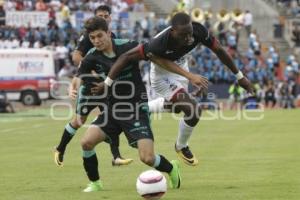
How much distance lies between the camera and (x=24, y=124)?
98.2 ft

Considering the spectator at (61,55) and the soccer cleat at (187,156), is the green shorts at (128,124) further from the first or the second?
the spectator at (61,55)

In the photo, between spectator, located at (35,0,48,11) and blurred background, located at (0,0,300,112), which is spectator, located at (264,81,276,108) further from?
spectator, located at (35,0,48,11)

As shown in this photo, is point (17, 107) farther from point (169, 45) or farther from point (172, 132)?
point (169, 45)

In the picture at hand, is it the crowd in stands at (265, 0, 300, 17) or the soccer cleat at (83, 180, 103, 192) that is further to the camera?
the crowd in stands at (265, 0, 300, 17)

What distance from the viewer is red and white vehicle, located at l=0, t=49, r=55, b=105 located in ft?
141

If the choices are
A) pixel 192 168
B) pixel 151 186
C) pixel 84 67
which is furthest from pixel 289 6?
pixel 151 186

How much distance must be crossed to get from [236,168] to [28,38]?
110ft

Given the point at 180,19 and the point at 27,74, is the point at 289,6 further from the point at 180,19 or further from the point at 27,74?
the point at 180,19

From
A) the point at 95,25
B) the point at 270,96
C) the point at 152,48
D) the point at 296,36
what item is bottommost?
the point at 270,96

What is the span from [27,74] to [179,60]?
31797 mm

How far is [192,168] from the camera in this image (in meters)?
14.7

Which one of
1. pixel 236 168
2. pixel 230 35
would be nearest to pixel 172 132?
pixel 236 168

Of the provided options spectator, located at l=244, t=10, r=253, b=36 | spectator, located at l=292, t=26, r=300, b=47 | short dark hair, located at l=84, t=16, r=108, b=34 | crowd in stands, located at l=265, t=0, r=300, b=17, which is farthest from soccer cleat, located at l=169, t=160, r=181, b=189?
crowd in stands, located at l=265, t=0, r=300, b=17

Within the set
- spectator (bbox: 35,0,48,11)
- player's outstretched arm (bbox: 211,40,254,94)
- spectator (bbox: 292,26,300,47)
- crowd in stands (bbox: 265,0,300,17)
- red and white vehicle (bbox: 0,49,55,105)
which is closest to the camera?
player's outstretched arm (bbox: 211,40,254,94)
